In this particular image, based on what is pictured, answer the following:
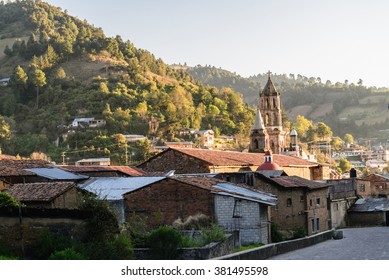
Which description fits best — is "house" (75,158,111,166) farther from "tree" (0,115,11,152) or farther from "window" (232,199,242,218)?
"window" (232,199,242,218)

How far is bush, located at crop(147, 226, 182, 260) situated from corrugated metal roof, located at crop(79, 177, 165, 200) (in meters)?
5.51

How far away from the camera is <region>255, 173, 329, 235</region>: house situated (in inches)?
1088

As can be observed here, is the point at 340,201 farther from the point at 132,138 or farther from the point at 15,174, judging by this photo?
the point at 132,138

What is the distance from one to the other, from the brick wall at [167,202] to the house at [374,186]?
30.0m

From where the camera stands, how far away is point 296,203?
29.3m

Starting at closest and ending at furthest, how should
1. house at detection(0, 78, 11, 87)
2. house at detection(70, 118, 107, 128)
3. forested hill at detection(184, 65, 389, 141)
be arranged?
1. house at detection(70, 118, 107, 128)
2. house at detection(0, 78, 11, 87)
3. forested hill at detection(184, 65, 389, 141)

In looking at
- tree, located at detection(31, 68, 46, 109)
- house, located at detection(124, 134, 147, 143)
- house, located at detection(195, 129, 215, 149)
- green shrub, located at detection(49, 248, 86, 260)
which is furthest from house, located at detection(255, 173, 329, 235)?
tree, located at detection(31, 68, 46, 109)

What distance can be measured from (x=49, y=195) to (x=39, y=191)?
1.73ft

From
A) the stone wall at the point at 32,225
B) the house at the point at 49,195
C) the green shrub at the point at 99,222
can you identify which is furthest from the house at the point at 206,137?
the stone wall at the point at 32,225

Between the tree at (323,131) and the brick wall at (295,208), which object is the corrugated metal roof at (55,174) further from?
the tree at (323,131)

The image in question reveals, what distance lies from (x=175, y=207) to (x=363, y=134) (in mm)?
132961

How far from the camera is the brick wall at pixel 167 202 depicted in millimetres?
21688

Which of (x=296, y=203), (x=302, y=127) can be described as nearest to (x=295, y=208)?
(x=296, y=203)

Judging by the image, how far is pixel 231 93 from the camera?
99.4 metres
